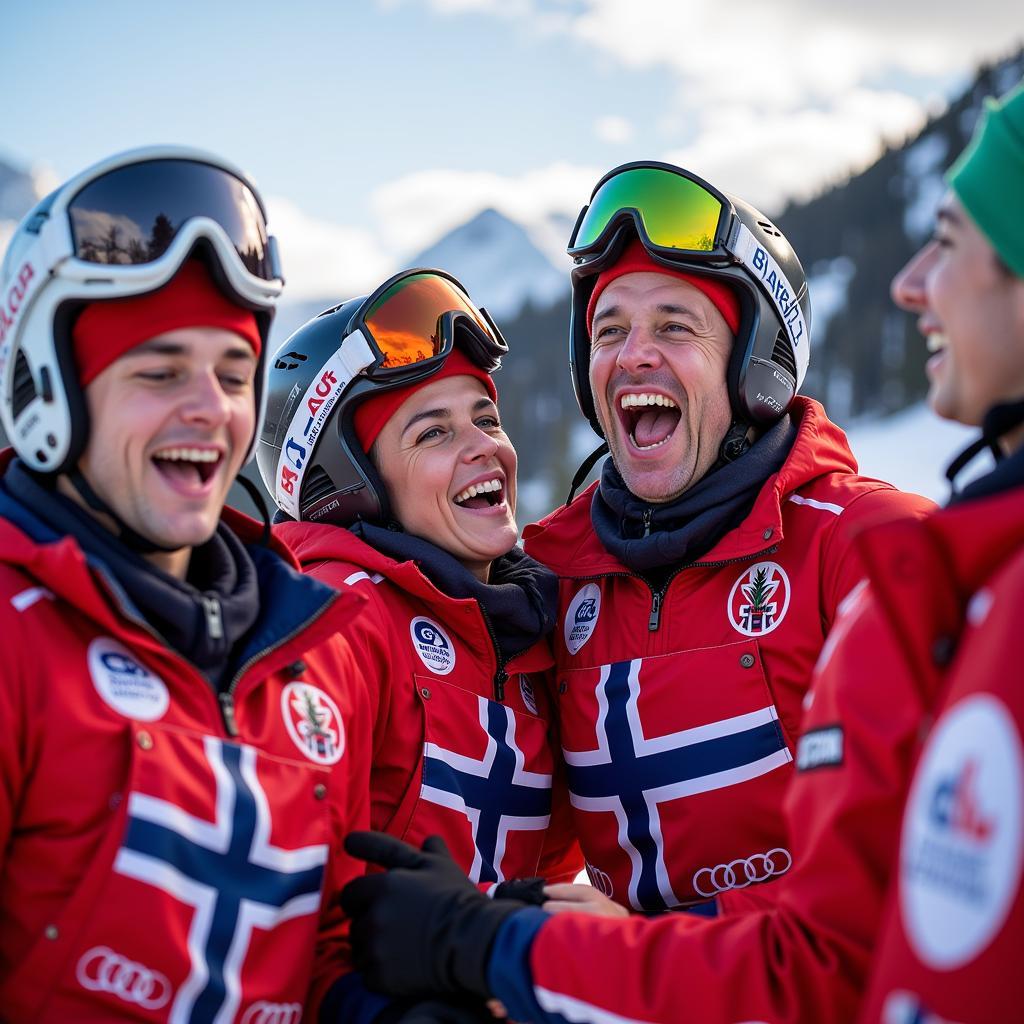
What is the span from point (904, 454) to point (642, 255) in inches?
1423

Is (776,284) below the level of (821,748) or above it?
above

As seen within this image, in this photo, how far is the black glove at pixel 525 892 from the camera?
3117 mm

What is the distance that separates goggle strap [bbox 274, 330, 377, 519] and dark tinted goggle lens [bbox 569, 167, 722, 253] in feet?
3.14

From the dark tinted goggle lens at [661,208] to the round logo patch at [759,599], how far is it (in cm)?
122

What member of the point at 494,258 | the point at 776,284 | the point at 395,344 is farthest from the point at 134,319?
the point at 494,258

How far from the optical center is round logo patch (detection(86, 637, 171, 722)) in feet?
8.43

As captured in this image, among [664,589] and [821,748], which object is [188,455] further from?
[664,589]

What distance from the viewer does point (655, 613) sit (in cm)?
392

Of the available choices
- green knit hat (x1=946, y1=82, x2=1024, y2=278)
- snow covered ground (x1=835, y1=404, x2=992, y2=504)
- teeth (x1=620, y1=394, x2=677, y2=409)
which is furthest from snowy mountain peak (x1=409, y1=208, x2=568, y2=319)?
green knit hat (x1=946, y1=82, x2=1024, y2=278)

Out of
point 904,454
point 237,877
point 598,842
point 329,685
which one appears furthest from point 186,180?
point 904,454

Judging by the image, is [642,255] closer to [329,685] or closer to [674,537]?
[674,537]

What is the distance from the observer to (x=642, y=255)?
4336 mm

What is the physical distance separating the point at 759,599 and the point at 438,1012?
1.69 meters

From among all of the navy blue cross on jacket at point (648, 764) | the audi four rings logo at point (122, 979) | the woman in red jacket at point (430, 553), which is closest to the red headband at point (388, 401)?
the woman in red jacket at point (430, 553)
